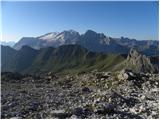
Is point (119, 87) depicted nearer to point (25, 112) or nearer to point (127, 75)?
point (127, 75)

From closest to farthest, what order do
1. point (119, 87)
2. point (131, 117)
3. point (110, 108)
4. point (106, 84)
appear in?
point (131, 117) → point (110, 108) → point (119, 87) → point (106, 84)

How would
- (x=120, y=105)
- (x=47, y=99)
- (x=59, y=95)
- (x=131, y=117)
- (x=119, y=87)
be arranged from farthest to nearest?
(x=119, y=87) → (x=59, y=95) → (x=47, y=99) → (x=120, y=105) → (x=131, y=117)

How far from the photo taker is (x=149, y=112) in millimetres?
17453

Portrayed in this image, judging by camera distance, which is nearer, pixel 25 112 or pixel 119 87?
pixel 25 112

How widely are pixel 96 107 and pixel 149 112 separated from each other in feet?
8.91

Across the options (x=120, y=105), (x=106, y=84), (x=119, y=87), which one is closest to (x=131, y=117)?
(x=120, y=105)

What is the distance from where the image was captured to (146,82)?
27.9 metres

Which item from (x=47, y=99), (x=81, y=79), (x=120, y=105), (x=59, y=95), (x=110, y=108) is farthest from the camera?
(x=81, y=79)

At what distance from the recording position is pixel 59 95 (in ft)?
74.9

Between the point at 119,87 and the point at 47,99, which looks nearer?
the point at 47,99

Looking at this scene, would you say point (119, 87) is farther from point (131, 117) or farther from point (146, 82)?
point (131, 117)

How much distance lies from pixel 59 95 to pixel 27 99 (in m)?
2.57

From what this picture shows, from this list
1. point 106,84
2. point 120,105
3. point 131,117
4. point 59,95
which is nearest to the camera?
point 131,117

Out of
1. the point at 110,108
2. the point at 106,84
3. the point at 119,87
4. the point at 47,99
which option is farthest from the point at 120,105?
the point at 106,84
